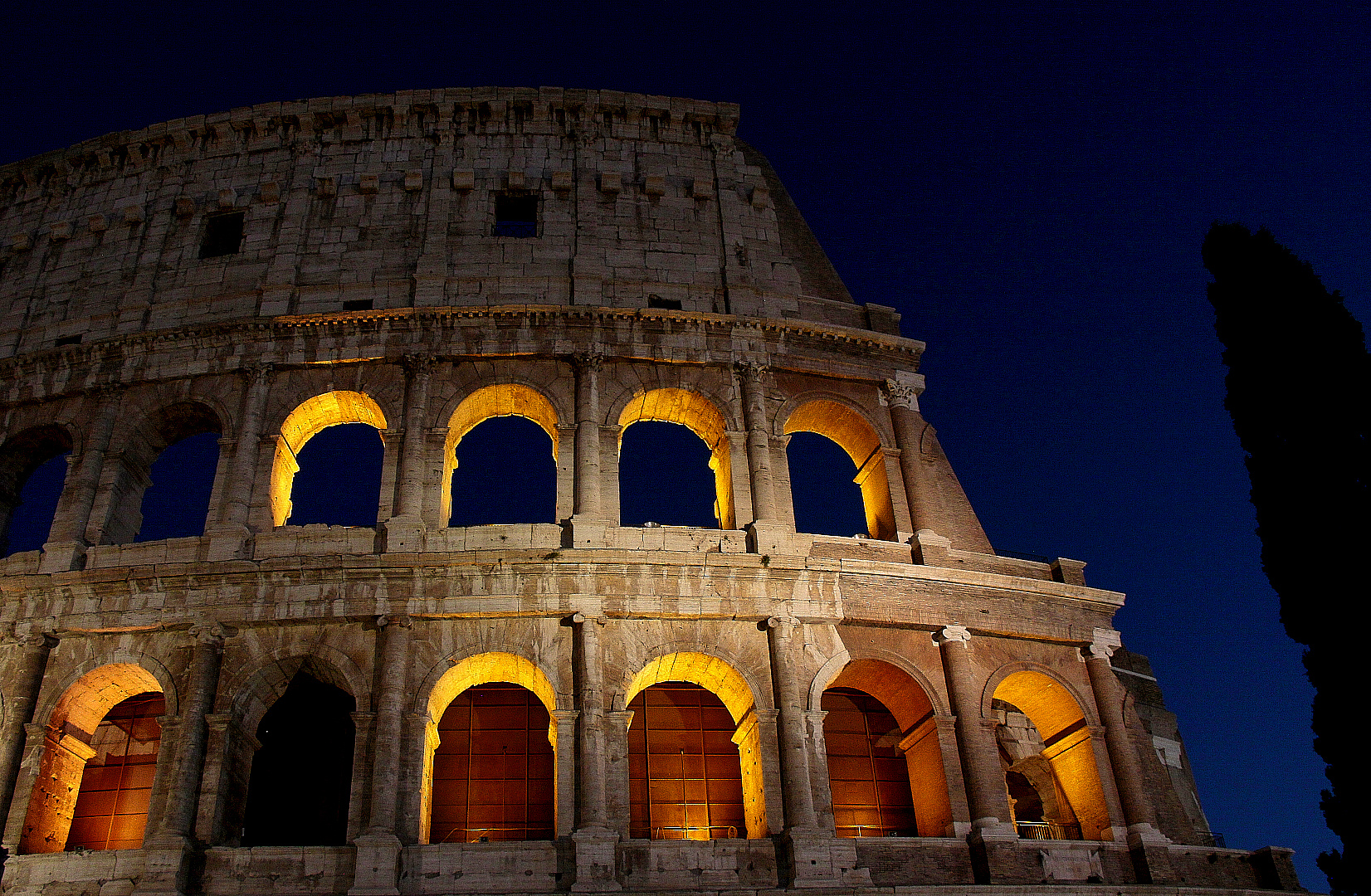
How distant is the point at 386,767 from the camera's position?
14406 mm

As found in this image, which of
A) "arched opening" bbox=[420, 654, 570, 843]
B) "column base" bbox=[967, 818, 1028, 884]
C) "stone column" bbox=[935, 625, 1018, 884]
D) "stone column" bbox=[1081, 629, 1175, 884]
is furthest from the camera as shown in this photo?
"arched opening" bbox=[420, 654, 570, 843]

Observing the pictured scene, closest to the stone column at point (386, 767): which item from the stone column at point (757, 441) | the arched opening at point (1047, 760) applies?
the stone column at point (757, 441)

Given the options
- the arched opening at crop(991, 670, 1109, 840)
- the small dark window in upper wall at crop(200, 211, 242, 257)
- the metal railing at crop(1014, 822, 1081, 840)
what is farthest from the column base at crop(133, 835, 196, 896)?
the metal railing at crop(1014, 822, 1081, 840)

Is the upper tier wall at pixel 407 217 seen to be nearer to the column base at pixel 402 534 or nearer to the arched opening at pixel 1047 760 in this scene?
the column base at pixel 402 534

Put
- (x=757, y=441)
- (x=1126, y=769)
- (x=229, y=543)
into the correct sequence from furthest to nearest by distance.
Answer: (x=757, y=441), (x=229, y=543), (x=1126, y=769)

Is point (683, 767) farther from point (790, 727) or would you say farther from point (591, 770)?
point (591, 770)

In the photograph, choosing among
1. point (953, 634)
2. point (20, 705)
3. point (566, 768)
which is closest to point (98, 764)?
point (20, 705)

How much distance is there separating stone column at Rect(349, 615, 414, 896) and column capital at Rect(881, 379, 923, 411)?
923 centimetres

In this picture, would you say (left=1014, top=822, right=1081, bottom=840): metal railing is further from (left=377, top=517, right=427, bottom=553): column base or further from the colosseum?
(left=377, top=517, right=427, bottom=553): column base

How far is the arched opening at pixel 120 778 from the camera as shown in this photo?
16500 mm

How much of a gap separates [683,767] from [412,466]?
636cm

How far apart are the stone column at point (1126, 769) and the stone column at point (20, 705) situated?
1584cm

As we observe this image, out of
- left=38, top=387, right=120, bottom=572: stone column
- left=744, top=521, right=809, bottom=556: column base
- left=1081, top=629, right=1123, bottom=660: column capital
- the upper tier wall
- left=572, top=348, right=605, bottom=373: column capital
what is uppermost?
the upper tier wall

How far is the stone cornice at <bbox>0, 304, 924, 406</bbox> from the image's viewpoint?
1858cm
